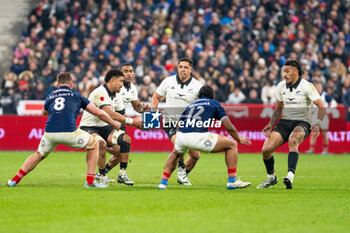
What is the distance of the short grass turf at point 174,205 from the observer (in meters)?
7.57

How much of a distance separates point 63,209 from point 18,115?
14.4 metres

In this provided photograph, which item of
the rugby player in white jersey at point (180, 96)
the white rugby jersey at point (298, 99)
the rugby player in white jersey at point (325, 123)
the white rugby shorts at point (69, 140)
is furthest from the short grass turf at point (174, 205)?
the rugby player in white jersey at point (325, 123)

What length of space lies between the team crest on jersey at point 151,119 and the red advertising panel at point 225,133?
10.3 metres

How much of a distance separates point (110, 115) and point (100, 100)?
38cm

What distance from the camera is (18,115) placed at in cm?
2261

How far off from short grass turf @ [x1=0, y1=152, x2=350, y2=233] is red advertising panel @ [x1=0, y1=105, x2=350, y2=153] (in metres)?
7.18

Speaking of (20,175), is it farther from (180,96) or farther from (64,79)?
(180,96)

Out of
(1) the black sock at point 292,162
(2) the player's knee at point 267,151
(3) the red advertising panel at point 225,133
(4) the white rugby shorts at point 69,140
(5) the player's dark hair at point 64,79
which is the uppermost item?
(5) the player's dark hair at point 64,79

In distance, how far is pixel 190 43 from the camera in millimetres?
26641

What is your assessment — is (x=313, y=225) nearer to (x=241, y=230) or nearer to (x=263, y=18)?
(x=241, y=230)

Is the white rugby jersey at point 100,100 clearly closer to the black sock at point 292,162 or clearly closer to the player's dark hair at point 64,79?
the player's dark hair at point 64,79

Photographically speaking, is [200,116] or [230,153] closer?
[200,116]

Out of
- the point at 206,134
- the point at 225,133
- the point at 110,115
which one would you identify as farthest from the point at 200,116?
the point at 225,133

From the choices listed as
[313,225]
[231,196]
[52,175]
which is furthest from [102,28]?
[313,225]
